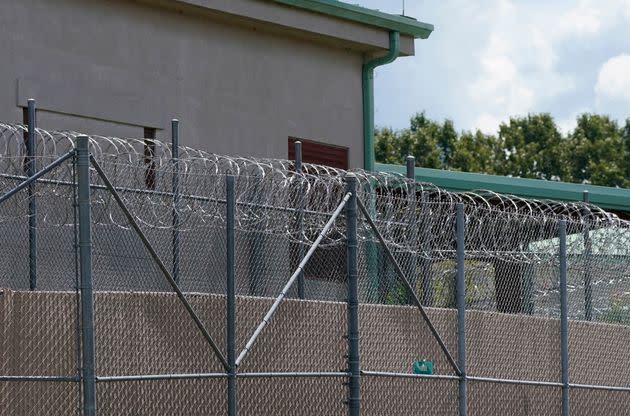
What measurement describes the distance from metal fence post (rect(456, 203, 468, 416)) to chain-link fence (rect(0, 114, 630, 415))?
14mm

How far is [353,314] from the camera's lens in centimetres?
1141

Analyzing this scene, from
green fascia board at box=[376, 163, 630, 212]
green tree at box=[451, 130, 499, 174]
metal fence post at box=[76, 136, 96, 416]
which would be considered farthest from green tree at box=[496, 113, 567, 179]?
metal fence post at box=[76, 136, 96, 416]

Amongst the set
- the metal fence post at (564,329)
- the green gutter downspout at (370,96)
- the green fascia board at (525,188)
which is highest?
the green gutter downspout at (370,96)

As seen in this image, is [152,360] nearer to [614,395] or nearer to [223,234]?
[223,234]

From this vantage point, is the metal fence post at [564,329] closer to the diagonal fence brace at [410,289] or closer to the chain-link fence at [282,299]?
the chain-link fence at [282,299]

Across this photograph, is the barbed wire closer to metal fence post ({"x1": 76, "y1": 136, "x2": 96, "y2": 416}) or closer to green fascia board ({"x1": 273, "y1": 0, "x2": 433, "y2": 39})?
metal fence post ({"x1": 76, "y1": 136, "x2": 96, "y2": 416})

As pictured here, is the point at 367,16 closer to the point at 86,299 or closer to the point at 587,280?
the point at 587,280

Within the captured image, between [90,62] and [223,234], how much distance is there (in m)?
3.87

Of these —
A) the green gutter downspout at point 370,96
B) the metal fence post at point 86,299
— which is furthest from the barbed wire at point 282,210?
the green gutter downspout at point 370,96

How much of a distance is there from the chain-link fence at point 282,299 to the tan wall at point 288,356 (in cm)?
1

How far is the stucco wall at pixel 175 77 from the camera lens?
1515 cm

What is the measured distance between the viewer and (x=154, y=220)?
1122 centimetres

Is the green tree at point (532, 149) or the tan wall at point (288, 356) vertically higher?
the green tree at point (532, 149)

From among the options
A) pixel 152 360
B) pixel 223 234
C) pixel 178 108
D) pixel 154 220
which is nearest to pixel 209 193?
pixel 223 234
